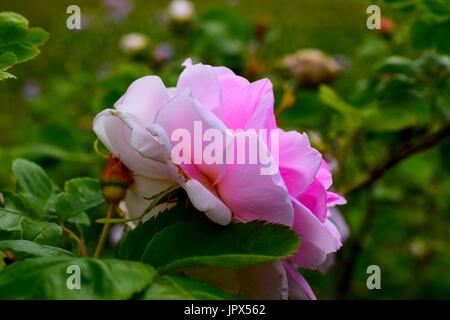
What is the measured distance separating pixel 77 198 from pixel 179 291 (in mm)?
158

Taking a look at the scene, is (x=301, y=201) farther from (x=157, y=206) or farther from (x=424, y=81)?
(x=424, y=81)

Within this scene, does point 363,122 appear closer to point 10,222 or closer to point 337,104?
point 337,104

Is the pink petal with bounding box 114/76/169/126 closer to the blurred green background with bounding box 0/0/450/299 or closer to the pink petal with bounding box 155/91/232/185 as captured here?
the pink petal with bounding box 155/91/232/185

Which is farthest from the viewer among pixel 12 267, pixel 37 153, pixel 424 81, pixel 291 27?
pixel 291 27

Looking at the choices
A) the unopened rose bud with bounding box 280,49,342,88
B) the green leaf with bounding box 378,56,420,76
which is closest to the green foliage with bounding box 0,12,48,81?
the green leaf with bounding box 378,56,420,76

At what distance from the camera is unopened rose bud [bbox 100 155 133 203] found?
41 centimetres

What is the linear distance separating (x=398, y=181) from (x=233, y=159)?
1121 millimetres

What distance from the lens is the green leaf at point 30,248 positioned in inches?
14.3

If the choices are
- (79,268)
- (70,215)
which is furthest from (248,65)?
(79,268)

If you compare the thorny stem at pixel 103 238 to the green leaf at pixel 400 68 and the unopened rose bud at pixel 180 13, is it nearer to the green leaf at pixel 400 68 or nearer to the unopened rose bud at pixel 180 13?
the green leaf at pixel 400 68

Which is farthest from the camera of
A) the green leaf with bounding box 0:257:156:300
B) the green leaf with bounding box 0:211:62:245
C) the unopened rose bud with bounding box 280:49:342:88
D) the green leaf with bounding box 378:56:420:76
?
the unopened rose bud with bounding box 280:49:342:88

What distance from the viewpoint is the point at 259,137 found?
36 centimetres

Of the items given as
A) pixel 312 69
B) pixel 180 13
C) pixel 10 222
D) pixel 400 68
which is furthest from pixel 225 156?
pixel 180 13

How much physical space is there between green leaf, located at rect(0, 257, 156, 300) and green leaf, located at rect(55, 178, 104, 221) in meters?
0.12
